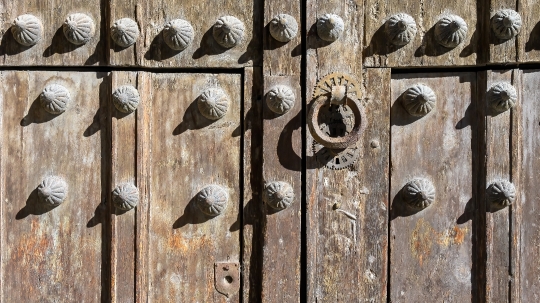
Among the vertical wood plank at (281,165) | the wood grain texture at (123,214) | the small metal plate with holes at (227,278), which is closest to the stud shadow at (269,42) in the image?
the vertical wood plank at (281,165)

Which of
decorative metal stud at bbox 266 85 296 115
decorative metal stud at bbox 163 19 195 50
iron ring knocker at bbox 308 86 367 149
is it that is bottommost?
iron ring knocker at bbox 308 86 367 149

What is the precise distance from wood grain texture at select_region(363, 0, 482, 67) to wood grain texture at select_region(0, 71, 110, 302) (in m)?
0.89

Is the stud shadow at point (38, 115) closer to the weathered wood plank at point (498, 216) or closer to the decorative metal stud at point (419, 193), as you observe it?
the decorative metal stud at point (419, 193)

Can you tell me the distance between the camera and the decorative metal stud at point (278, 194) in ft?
5.51

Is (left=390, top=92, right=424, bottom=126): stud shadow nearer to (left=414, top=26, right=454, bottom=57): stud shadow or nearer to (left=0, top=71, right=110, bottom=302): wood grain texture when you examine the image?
A: (left=414, top=26, right=454, bottom=57): stud shadow

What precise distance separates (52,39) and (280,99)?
758 millimetres

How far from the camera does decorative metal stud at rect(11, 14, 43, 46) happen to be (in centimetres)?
168

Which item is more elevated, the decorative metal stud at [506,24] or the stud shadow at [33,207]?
the decorative metal stud at [506,24]

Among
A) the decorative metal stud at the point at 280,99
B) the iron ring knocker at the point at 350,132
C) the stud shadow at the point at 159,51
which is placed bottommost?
the iron ring knocker at the point at 350,132

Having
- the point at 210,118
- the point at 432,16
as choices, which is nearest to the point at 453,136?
the point at 432,16

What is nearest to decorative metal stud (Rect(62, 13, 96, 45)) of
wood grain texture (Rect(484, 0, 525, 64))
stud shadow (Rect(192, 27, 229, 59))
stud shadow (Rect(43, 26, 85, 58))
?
stud shadow (Rect(43, 26, 85, 58))

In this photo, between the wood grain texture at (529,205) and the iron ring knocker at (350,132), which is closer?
the iron ring knocker at (350,132)

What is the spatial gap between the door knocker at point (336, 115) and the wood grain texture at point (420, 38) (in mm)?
124

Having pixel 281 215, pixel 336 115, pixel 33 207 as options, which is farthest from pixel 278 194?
pixel 33 207
